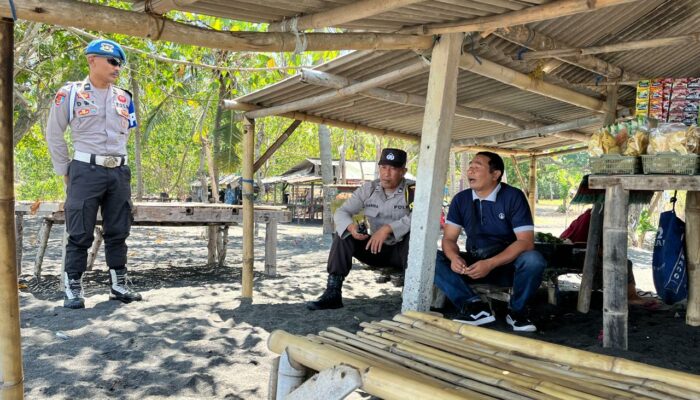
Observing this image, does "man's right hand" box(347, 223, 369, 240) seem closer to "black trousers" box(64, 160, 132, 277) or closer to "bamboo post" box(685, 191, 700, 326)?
"black trousers" box(64, 160, 132, 277)

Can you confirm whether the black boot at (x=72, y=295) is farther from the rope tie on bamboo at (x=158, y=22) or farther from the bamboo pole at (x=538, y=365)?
the bamboo pole at (x=538, y=365)

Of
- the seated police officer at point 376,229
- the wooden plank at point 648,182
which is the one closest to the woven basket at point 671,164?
the wooden plank at point 648,182

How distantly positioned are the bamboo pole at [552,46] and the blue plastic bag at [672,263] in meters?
1.33

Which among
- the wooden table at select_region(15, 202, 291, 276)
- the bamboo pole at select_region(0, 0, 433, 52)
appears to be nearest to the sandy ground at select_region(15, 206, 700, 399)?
the wooden table at select_region(15, 202, 291, 276)

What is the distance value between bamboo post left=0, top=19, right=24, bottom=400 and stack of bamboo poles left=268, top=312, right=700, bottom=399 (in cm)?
93

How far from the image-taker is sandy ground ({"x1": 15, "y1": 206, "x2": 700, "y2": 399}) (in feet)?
9.94

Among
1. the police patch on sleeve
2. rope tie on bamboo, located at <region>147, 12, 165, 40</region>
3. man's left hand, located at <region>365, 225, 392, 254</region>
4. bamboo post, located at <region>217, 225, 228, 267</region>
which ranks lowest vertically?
bamboo post, located at <region>217, 225, 228, 267</region>

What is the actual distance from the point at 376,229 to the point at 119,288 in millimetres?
2327

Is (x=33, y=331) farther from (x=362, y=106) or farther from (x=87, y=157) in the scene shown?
(x=362, y=106)

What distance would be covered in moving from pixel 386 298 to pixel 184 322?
2.03 metres

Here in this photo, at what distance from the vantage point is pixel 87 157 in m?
4.30

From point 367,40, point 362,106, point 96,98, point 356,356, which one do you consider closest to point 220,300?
point 96,98

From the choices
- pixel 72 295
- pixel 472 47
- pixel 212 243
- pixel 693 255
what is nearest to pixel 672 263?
pixel 693 255

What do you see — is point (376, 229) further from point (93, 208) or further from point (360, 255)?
point (93, 208)
